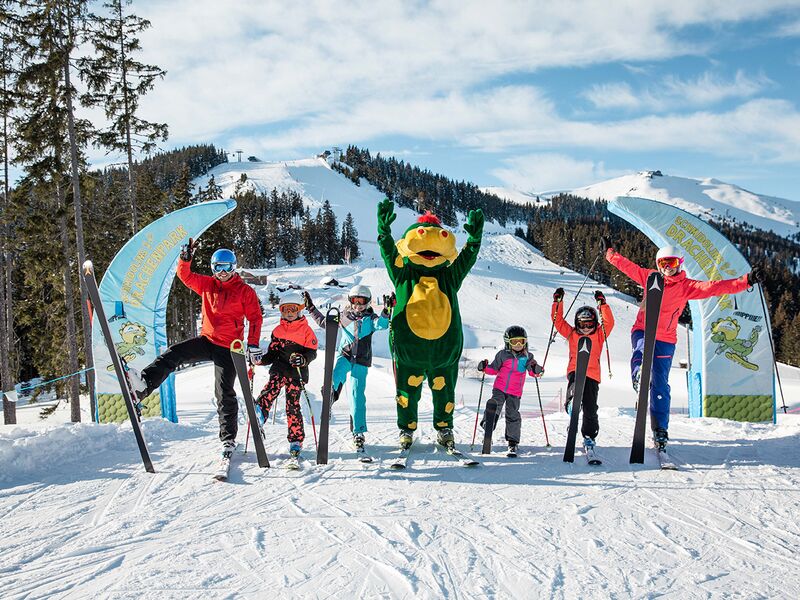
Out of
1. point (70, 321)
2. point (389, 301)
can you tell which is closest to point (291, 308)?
point (389, 301)

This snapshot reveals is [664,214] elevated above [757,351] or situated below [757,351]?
above

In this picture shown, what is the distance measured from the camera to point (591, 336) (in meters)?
5.19

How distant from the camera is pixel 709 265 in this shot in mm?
7703

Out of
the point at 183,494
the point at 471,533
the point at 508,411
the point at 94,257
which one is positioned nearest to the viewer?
the point at 471,533

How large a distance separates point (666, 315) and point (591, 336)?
0.79m

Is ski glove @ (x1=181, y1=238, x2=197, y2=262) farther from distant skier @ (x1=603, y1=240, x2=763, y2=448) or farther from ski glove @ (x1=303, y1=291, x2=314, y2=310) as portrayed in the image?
distant skier @ (x1=603, y1=240, x2=763, y2=448)

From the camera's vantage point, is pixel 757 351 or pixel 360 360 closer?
pixel 360 360

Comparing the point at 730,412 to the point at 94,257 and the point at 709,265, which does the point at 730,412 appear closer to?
the point at 709,265

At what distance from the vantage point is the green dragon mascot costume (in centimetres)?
496

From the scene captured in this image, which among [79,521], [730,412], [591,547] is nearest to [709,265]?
[730,412]

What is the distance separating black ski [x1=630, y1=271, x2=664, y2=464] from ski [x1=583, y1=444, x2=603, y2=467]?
30cm

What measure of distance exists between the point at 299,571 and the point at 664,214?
7145 mm

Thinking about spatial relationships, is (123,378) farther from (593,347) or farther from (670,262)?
(670,262)

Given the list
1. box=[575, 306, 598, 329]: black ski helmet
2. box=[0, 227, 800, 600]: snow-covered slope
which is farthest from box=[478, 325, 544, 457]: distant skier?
box=[575, 306, 598, 329]: black ski helmet
